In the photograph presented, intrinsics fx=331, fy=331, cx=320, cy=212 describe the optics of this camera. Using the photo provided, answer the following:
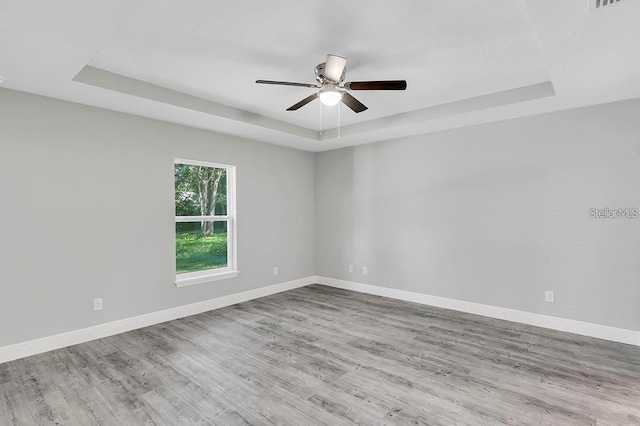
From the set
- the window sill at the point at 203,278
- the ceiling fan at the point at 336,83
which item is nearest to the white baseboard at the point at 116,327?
the window sill at the point at 203,278

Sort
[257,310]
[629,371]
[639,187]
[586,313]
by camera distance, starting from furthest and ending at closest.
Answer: [257,310] < [586,313] < [639,187] < [629,371]

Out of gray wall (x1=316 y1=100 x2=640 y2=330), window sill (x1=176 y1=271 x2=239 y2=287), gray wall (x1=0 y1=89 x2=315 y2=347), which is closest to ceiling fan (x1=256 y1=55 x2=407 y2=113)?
gray wall (x1=0 y1=89 x2=315 y2=347)

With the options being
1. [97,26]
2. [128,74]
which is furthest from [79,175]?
[97,26]

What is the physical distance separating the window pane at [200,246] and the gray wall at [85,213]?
0.25 metres

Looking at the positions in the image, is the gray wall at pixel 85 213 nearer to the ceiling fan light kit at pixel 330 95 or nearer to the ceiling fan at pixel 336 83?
the ceiling fan at pixel 336 83

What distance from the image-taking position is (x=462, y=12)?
2.12 m

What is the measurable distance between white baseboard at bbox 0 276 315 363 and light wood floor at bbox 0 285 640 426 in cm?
11

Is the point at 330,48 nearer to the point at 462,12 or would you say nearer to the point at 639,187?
the point at 462,12

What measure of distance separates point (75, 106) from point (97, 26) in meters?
1.75

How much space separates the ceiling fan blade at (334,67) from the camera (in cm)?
240

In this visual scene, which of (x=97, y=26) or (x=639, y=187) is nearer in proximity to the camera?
(x=97, y=26)

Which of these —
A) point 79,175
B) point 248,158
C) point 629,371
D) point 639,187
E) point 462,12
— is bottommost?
point 629,371

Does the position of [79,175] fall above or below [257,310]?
above

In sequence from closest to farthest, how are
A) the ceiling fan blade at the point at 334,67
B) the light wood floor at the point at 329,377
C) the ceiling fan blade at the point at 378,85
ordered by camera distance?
the light wood floor at the point at 329,377, the ceiling fan blade at the point at 334,67, the ceiling fan blade at the point at 378,85
